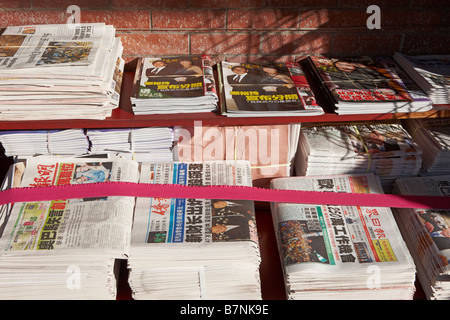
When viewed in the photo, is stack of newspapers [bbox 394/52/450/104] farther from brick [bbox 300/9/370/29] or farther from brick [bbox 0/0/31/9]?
brick [bbox 0/0/31/9]

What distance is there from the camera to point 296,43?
1927mm

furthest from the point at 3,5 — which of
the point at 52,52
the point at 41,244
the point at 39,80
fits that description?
the point at 41,244

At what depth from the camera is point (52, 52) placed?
160 cm

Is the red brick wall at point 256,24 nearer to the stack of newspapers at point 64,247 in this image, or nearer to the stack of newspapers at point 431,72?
the stack of newspapers at point 431,72

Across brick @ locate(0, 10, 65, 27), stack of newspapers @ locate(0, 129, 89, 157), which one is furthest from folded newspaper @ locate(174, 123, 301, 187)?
brick @ locate(0, 10, 65, 27)

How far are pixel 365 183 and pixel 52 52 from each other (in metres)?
1.37

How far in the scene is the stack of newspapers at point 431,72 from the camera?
1.66 m

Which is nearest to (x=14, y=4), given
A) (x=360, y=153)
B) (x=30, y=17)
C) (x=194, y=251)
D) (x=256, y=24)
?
(x=30, y=17)

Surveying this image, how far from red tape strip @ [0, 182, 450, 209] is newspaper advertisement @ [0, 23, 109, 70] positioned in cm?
47

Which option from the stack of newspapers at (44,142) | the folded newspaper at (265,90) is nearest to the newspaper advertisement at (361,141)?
the folded newspaper at (265,90)

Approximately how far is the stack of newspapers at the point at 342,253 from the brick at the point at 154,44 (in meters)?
0.86

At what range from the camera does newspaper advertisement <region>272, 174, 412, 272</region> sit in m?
1.47

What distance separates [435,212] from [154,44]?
138 centimetres

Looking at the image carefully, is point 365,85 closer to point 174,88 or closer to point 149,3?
point 174,88
